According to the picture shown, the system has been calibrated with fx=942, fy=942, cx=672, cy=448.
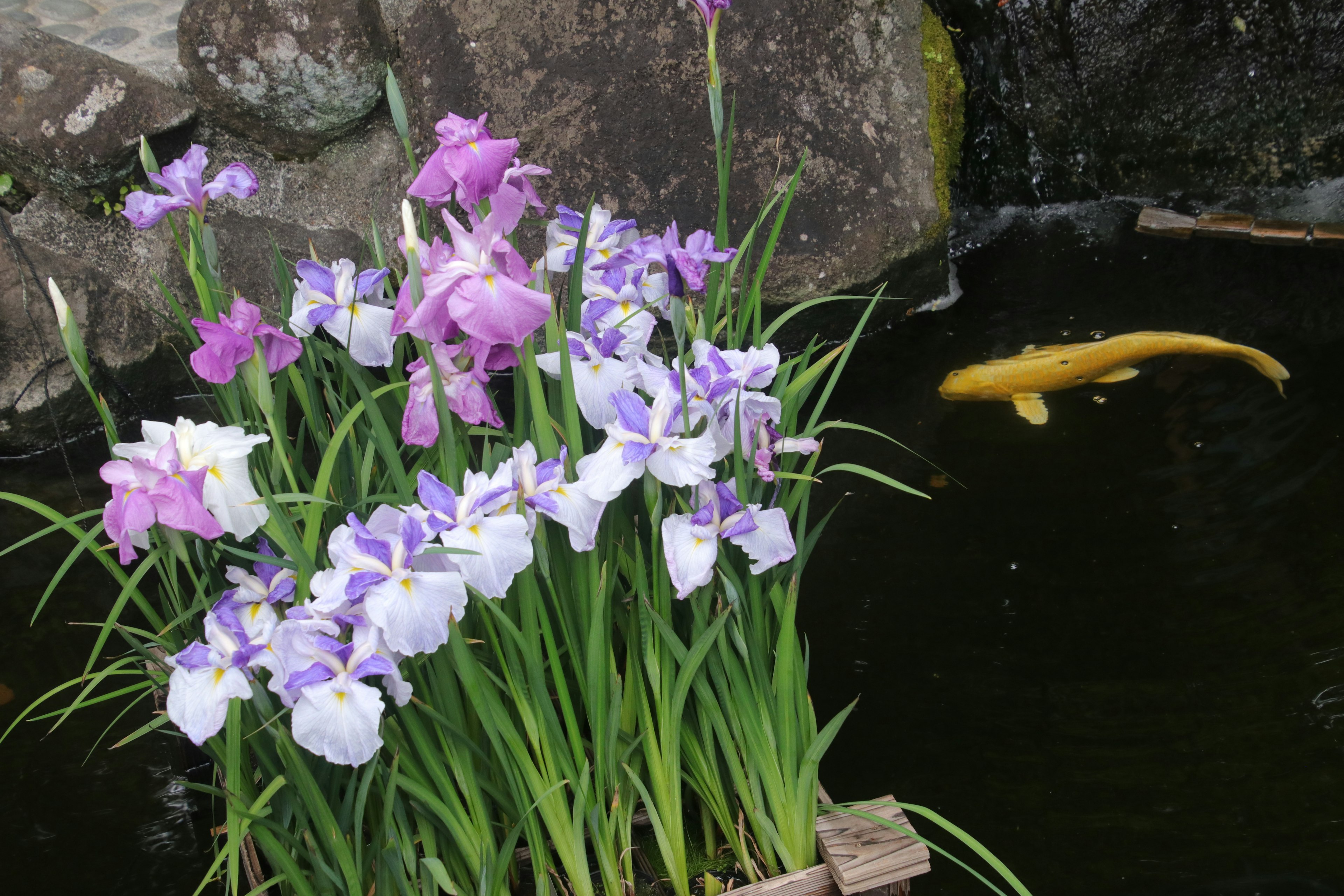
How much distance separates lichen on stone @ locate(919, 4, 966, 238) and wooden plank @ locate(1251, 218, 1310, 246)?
113 centimetres

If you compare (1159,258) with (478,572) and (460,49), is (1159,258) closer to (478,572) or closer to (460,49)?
(460,49)

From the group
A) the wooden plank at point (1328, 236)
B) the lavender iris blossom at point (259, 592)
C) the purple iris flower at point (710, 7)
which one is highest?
the purple iris flower at point (710, 7)

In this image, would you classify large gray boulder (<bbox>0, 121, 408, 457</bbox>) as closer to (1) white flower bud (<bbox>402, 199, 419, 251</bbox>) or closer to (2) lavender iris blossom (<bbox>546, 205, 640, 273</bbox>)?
(2) lavender iris blossom (<bbox>546, 205, 640, 273</bbox>)

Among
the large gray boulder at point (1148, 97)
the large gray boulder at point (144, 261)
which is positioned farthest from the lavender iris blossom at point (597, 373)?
the large gray boulder at point (1148, 97)

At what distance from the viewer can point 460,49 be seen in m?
3.51

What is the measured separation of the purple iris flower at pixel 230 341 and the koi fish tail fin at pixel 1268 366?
2769 mm

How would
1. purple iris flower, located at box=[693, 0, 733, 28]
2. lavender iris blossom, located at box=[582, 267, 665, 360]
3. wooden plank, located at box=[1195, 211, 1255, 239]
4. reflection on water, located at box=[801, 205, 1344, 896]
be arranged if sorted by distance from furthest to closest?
wooden plank, located at box=[1195, 211, 1255, 239] < reflection on water, located at box=[801, 205, 1344, 896] < lavender iris blossom, located at box=[582, 267, 665, 360] < purple iris flower, located at box=[693, 0, 733, 28]

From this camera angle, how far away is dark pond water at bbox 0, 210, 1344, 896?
5.84ft

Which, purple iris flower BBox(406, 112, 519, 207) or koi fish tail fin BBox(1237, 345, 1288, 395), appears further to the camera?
koi fish tail fin BBox(1237, 345, 1288, 395)

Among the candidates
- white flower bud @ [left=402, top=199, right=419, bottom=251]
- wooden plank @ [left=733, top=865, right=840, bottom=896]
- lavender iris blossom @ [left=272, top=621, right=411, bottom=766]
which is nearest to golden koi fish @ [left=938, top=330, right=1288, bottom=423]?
wooden plank @ [left=733, top=865, right=840, bottom=896]

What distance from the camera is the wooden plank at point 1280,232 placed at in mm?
3529

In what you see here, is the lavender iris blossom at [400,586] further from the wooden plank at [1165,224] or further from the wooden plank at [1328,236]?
the wooden plank at [1328,236]

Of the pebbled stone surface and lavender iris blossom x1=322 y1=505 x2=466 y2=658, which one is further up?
the pebbled stone surface

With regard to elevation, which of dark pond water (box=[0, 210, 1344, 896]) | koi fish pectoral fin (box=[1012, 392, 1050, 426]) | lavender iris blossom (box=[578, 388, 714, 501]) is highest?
lavender iris blossom (box=[578, 388, 714, 501])
